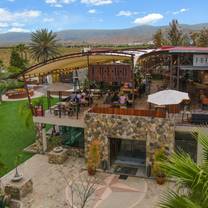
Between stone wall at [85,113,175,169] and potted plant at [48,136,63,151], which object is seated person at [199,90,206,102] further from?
potted plant at [48,136,63,151]

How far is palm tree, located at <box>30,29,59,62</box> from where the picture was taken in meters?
59.7

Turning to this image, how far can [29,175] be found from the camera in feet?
63.0

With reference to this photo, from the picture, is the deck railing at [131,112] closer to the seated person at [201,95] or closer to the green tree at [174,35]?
the seated person at [201,95]

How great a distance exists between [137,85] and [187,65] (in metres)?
6.18

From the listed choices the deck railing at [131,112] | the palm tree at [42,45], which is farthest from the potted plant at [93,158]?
the palm tree at [42,45]

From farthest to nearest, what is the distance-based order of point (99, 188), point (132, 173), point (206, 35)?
point (206, 35) → point (132, 173) → point (99, 188)

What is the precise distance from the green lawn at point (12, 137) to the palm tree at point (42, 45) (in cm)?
2629

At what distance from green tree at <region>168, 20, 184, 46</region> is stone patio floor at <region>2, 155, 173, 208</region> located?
40964 millimetres

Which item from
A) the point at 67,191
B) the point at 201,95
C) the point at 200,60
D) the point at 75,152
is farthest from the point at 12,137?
the point at 200,60

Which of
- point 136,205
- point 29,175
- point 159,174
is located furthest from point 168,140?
point 29,175

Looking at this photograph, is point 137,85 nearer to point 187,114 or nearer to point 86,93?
point 86,93

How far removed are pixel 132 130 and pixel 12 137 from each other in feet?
39.8

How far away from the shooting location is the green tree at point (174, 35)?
2211 inches

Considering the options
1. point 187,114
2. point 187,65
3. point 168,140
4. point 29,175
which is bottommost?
point 29,175
